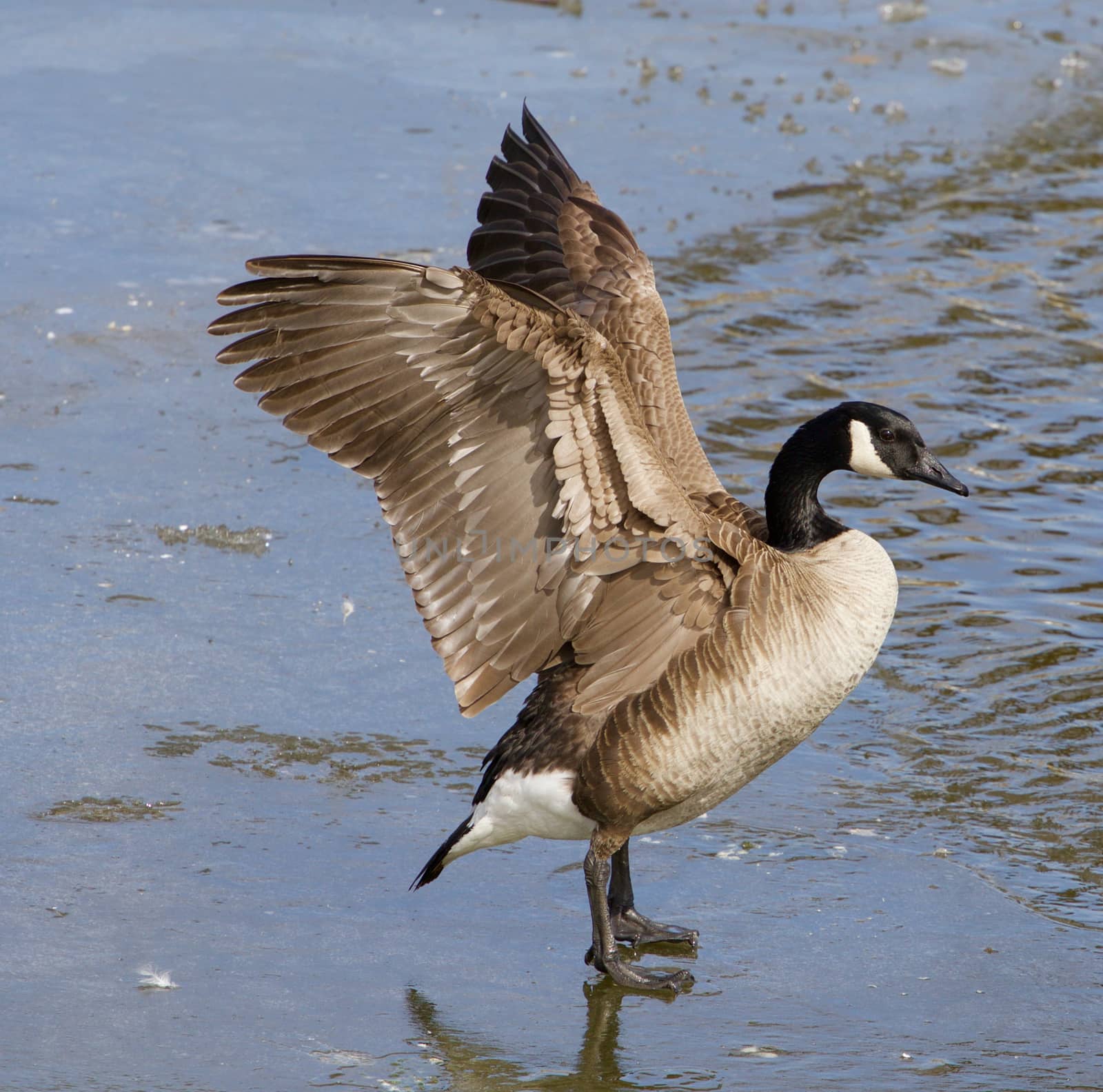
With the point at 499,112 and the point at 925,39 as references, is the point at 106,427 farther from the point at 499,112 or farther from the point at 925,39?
the point at 925,39

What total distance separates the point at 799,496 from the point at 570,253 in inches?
51.5

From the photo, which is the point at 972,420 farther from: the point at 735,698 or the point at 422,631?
the point at 735,698

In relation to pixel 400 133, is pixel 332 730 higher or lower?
lower

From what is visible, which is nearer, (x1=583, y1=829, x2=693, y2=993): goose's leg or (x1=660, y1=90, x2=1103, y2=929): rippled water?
(x1=583, y1=829, x2=693, y2=993): goose's leg

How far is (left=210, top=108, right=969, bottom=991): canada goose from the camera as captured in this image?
13.0ft

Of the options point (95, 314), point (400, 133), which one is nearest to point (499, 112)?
point (400, 133)

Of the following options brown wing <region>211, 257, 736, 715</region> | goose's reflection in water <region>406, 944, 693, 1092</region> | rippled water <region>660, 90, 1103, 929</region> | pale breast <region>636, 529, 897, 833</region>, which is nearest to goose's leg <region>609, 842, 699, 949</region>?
pale breast <region>636, 529, 897, 833</region>

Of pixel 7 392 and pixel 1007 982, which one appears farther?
pixel 7 392

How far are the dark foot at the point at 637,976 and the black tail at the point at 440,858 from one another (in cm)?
46

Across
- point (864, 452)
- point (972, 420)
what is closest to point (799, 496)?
point (864, 452)

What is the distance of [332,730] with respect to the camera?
522 cm

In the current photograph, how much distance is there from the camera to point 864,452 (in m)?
4.86

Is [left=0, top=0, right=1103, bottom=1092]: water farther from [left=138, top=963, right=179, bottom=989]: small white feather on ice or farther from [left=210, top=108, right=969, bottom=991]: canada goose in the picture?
[left=210, top=108, right=969, bottom=991]: canada goose

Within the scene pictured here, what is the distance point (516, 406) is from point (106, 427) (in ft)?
11.5
